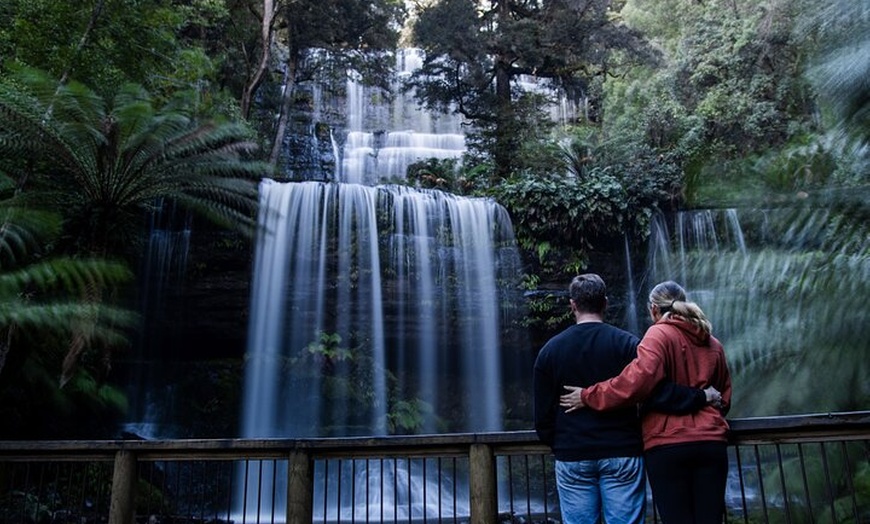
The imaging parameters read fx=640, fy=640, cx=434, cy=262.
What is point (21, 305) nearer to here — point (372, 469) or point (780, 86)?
point (372, 469)

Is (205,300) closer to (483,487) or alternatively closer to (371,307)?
(371,307)

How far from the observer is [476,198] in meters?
13.8

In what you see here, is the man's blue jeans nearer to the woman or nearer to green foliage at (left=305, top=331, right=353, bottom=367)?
the woman

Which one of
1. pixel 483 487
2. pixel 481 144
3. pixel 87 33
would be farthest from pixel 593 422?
pixel 481 144

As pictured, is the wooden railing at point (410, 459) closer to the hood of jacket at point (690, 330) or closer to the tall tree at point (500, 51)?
the hood of jacket at point (690, 330)

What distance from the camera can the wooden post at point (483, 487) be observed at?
3584mm

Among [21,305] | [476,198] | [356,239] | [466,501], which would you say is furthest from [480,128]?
[21,305]

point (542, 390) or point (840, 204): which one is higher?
point (840, 204)

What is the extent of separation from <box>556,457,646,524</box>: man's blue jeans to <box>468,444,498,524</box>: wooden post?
2.54 ft

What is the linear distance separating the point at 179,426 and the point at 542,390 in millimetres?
12013

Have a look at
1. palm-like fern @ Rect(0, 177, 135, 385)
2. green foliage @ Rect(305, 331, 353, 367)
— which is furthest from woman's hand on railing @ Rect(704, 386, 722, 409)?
green foliage @ Rect(305, 331, 353, 367)

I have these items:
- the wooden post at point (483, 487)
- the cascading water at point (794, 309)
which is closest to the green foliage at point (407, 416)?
the cascading water at point (794, 309)

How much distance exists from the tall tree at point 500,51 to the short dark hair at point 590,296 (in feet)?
44.8

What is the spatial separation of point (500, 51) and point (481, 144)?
8.31 ft
